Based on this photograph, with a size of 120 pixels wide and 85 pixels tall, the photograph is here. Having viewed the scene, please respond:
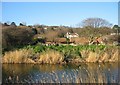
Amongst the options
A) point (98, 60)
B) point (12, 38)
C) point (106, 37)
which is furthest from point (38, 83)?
point (106, 37)

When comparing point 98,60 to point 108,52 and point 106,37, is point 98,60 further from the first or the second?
point 106,37

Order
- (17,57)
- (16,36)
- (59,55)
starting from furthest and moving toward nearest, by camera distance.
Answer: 1. (16,36)
2. (59,55)
3. (17,57)

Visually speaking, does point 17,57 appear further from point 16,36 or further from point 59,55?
point 16,36

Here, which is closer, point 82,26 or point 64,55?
point 64,55

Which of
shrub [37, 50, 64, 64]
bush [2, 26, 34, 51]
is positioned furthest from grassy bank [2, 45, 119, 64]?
bush [2, 26, 34, 51]

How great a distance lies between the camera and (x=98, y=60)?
59.1ft

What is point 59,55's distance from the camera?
17594 mm

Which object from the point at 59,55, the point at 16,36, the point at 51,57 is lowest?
the point at 51,57

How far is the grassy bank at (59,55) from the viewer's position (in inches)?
679

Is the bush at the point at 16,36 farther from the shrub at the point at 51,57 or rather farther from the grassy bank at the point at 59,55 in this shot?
the shrub at the point at 51,57

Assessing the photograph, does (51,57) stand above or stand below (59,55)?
below

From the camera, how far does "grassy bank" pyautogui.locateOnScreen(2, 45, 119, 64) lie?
679 inches

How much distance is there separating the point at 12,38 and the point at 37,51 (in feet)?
15.1

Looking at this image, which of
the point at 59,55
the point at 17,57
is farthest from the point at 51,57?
the point at 17,57
